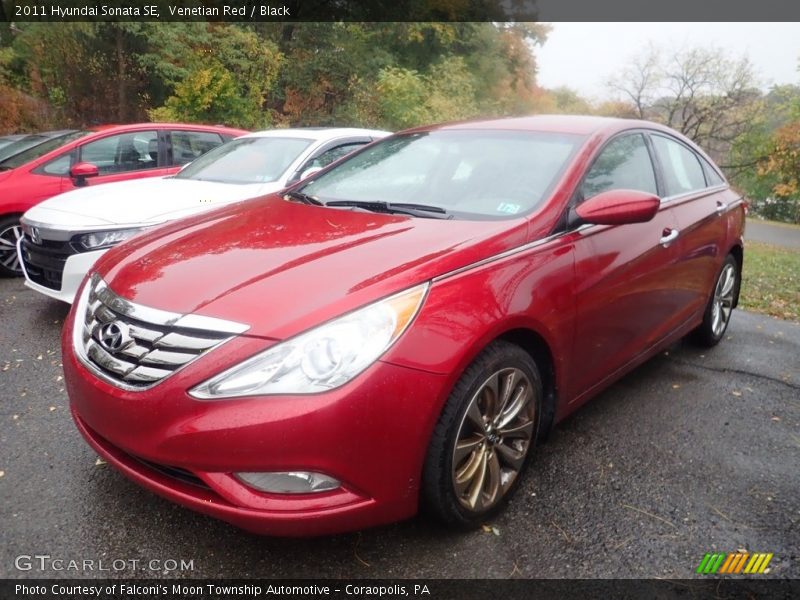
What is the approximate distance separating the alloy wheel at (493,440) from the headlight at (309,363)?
488 mm

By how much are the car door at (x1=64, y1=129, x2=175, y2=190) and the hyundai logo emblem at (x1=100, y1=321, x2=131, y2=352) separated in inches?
186

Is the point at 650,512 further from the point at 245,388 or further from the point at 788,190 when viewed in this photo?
the point at 788,190

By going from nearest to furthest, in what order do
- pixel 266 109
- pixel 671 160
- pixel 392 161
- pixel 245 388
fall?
pixel 245 388 < pixel 392 161 < pixel 671 160 < pixel 266 109

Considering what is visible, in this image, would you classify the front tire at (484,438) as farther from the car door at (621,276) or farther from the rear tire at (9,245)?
the rear tire at (9,245)

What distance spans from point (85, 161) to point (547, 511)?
19.5 feet

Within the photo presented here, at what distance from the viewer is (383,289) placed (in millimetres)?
2006

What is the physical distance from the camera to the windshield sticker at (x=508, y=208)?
262 cm

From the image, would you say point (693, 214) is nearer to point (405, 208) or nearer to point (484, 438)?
point (405, 208)

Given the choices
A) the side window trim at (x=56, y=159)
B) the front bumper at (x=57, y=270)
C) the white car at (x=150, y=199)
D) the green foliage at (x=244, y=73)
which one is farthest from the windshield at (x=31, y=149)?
the green foliage at (x=244, y=73)

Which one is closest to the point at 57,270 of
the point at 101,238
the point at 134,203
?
the point at 101,238

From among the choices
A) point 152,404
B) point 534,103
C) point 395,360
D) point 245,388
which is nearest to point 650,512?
point 395,360

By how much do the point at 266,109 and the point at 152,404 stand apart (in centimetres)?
1929

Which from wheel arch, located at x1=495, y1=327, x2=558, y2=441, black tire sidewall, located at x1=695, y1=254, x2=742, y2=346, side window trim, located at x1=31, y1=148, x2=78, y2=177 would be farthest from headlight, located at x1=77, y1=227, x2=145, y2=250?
black tire sidewall, located at x1=695, y1=254, x2=742, y2=346

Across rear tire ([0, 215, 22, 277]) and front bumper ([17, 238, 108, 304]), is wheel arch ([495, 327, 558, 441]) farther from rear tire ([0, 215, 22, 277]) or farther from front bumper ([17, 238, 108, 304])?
rear tire ([0, 215, 22, 277])
